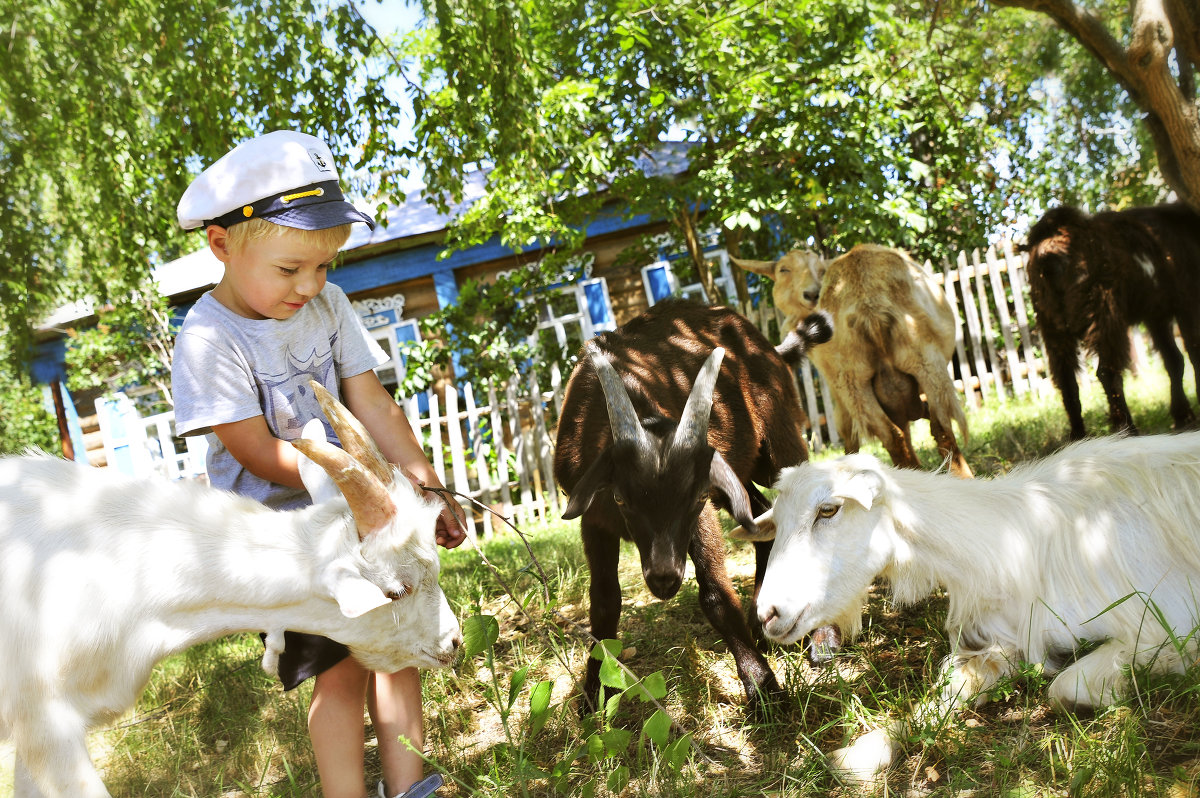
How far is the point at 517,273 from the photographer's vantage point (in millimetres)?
7957

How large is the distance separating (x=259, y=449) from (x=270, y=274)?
1.77 feet

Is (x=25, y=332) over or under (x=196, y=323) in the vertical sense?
over

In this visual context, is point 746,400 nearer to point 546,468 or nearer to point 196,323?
point 196,323

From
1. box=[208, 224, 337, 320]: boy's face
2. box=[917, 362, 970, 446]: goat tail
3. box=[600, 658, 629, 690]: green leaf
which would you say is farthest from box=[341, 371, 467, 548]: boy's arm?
box=[917, 362, 970, 446]: goat tail

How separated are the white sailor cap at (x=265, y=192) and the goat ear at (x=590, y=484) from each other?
1192mm

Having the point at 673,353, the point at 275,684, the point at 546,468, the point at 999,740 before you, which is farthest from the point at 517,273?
the point at 999,740

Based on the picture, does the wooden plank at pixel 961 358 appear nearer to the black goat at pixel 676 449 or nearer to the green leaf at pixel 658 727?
the black goat at pixel 676 449

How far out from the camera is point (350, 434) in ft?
7.48

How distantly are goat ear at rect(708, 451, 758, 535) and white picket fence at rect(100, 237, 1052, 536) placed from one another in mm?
5622

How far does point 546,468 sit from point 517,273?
237 cm

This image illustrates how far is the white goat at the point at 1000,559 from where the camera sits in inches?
105

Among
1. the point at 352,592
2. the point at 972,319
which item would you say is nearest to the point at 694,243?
the point at 972,319

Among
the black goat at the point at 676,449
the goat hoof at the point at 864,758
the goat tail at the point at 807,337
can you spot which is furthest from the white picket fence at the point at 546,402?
the goat hoof at the point at 864,758

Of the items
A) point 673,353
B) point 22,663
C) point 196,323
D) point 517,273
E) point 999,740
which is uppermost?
point 517,273
